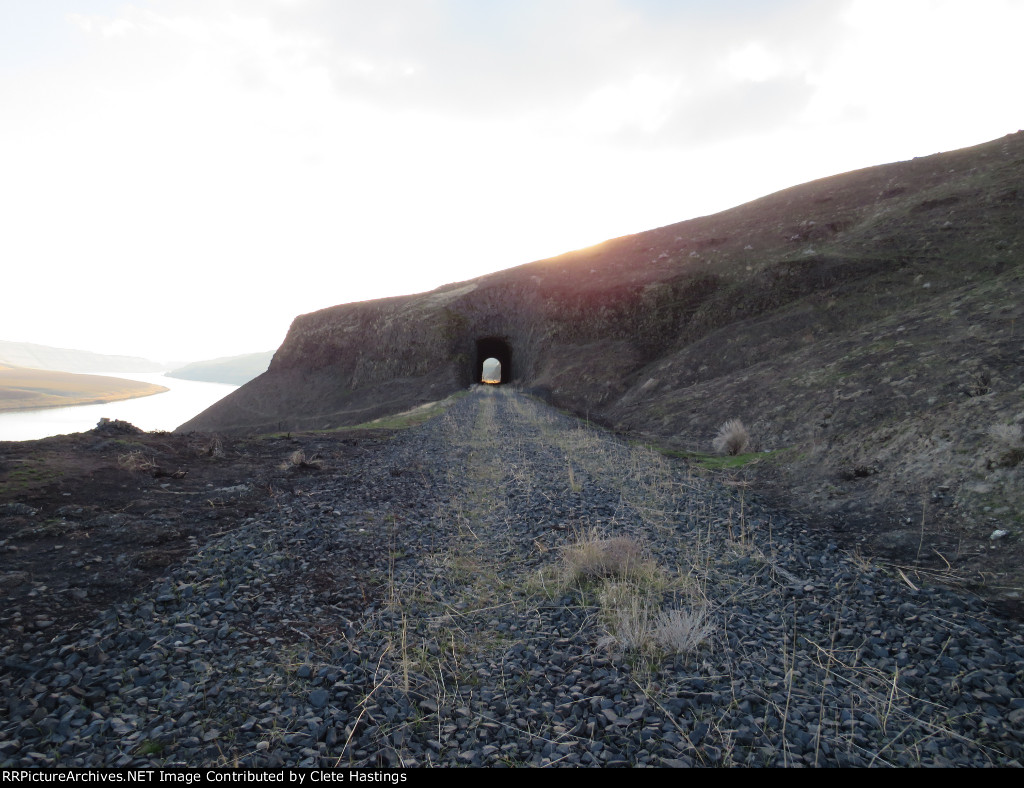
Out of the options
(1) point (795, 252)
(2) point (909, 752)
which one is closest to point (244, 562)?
(2) point (909, 752)

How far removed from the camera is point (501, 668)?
5.31m

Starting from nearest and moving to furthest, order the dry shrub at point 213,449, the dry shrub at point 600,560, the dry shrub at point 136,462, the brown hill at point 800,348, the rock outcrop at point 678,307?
1. the dry shrub at point 600,560
2. the brown hill at point 800,348
3. the dry shrub at point 136,462
4. the dry shrub at point 213,449
5. the rock outcrop at point 678,307

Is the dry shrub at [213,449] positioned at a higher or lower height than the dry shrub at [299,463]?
higher

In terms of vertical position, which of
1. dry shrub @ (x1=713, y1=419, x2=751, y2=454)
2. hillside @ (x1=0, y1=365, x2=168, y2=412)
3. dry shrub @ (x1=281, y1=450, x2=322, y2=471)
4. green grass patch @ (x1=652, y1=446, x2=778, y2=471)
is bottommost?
green grass patch @ (x1=652, y1=446, x2=778, y2=471)

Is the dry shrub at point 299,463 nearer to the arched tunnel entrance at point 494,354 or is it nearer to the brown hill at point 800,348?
the brown hill at point 800,348

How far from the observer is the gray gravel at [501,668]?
13.3 ft

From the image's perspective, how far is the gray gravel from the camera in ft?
13.3

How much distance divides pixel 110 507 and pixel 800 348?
28.4 m

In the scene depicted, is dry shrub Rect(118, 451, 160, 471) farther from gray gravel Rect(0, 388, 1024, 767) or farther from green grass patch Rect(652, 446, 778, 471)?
green grass patch Rect(652, 446, 778, 471)

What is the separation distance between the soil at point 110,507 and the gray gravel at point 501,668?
0.66 meters

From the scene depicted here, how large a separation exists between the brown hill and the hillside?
61312mm

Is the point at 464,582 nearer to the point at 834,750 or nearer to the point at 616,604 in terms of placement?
the point at 616,604

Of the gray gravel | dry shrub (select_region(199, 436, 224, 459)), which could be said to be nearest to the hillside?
dry shrub (select_region(199, 436, 224, 459))

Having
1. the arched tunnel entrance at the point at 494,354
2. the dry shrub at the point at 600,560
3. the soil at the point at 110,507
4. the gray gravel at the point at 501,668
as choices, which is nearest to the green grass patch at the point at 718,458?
the gray gravel at the point at 501,668
